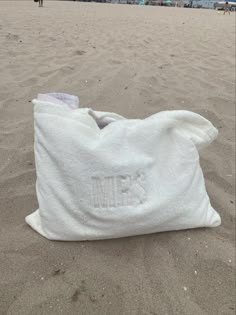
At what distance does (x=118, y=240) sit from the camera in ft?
4.01

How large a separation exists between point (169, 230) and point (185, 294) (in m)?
0.24

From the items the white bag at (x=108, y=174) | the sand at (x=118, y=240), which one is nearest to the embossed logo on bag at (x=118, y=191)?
the white bag at (x=108, y=174)

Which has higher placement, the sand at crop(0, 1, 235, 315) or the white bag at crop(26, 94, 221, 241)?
the white bag at crop(26, 94, 221, 241)

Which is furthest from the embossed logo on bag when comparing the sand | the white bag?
the sand

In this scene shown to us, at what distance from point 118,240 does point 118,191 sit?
0.21 metres

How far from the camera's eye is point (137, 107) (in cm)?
233

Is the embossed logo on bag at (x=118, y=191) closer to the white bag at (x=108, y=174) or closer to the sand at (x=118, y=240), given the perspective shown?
the white bag at (x=108, y=174)

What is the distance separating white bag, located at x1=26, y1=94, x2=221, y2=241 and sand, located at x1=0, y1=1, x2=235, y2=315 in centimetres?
9

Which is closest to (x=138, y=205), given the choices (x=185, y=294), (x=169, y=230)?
(x=169, y=230)

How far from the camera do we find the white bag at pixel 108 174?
3.60 ft

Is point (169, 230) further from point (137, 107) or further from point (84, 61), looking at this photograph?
point (84, 61)

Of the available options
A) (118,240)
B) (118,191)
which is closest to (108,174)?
(118,191)

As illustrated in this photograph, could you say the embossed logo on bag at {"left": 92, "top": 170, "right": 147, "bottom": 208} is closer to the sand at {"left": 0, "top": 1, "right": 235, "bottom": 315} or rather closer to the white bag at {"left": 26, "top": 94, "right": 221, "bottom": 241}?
the white bag at {"left": 26, "top": 94, "right": 221, "bottom": 241}

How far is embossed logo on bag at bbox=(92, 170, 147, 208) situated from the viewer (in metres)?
1.11
